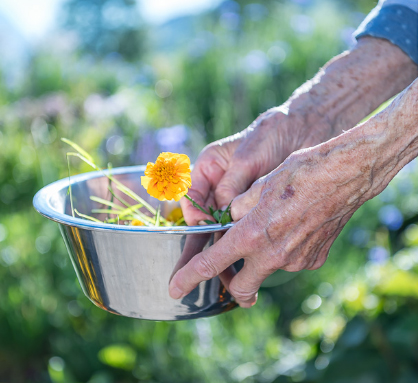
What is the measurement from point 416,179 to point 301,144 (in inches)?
78.7

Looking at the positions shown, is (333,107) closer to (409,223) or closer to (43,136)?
(409,223)

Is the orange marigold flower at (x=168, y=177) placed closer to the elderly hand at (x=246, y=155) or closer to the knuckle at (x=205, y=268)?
the knuckle at (x=205, y=268)

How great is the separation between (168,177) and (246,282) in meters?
0.26

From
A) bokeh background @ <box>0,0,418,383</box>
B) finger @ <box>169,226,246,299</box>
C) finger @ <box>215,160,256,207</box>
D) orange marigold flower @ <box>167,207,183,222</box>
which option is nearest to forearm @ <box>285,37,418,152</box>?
finger @ <box>215,160,256,207</box>

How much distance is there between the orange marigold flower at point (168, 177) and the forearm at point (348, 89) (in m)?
0.44

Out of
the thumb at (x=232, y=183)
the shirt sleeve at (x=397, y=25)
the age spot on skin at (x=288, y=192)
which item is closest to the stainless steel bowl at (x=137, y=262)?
the age spot on skin at (x=288, y=192)

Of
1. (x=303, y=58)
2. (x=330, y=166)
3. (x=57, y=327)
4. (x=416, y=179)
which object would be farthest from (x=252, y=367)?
(x=303, y=58)

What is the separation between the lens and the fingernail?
3.03 feet

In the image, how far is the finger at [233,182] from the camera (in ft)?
3.73

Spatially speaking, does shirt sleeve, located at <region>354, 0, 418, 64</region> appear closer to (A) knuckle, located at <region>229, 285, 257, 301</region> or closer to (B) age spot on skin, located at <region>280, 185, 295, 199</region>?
(B) age spot on skin, located at <region>280, 185, 295, 199</region>

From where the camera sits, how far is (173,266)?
0.92m

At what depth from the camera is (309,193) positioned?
88cm

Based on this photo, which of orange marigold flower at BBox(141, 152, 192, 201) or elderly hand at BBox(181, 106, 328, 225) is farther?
elderly hand at BBox(181, 106, 328, 225)

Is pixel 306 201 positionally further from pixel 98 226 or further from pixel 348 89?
pixel 348 89
